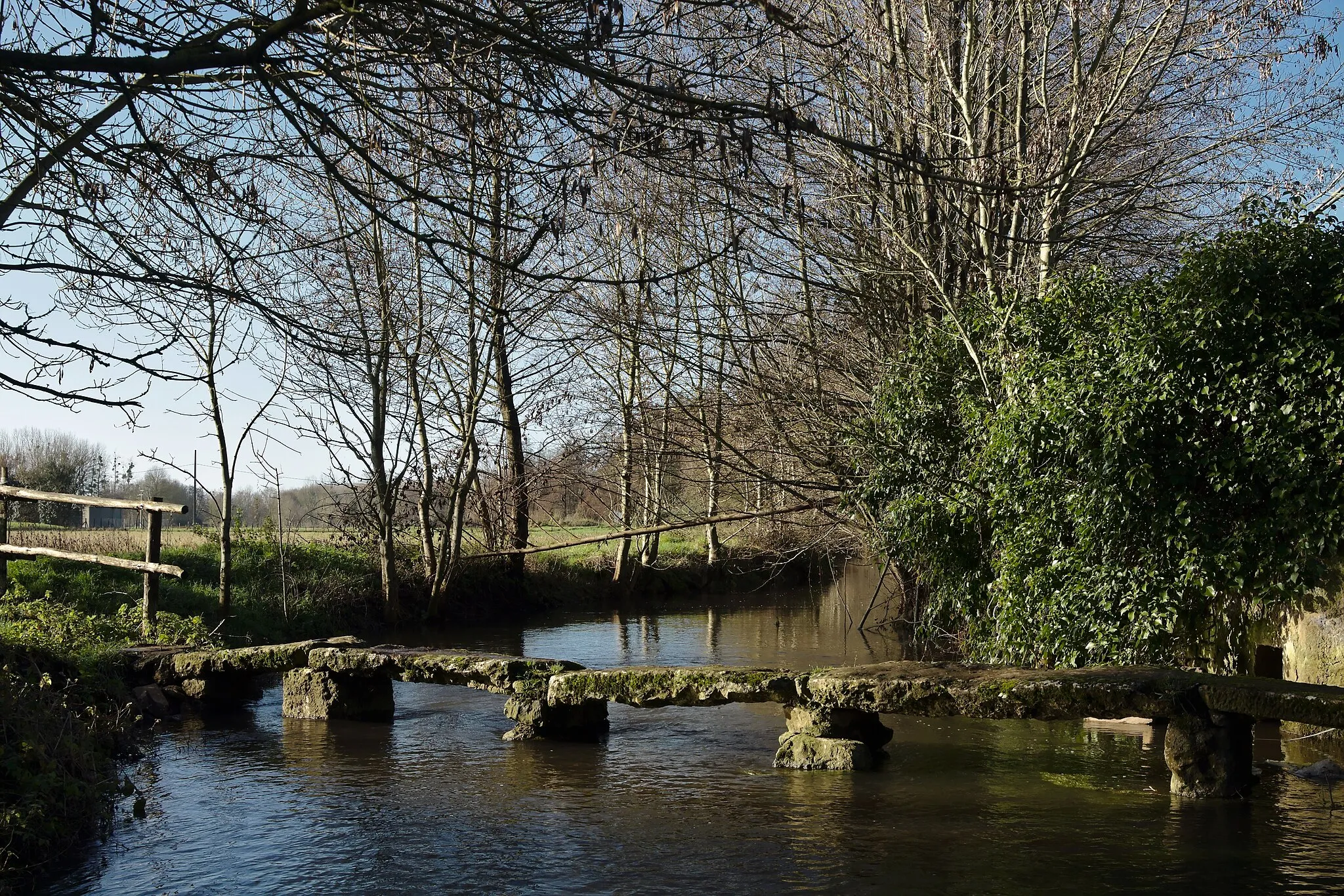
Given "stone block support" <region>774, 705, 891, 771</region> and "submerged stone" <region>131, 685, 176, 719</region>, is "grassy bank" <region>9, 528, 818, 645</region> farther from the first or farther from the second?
"stone block support" <region>774, 705, 891, 771</region>

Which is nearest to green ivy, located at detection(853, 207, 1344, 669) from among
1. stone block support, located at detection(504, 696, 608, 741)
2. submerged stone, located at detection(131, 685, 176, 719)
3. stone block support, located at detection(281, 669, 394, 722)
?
stone block support, located at detection(504, 696, 608, 741)

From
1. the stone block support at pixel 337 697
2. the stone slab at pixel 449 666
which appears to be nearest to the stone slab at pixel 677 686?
the stone slab at pixel 449 666

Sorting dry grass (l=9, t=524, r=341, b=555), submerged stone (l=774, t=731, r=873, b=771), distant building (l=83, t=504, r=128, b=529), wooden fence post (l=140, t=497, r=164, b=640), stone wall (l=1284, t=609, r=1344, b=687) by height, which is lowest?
submerged stone (l=774, t=731, r=873, b=771)

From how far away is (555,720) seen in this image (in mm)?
9852

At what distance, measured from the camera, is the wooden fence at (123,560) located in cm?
1248

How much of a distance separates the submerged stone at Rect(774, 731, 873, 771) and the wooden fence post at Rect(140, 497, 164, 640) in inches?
308

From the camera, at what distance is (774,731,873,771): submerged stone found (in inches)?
335

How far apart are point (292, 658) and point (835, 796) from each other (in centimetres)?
591

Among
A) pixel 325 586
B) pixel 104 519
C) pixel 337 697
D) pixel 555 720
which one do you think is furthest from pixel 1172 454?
pixel 104 519

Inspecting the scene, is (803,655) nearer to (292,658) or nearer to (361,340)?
(292,658)

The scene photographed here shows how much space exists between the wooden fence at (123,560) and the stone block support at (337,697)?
2510 mm

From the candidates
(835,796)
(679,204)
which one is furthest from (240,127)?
(679,204)

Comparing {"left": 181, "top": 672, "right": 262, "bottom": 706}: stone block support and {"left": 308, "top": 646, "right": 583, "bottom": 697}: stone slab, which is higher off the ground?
{"left": 308, "top": 646, "right": 583, "bottom": 697}: stone slab

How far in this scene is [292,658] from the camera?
35.8 feet
